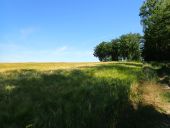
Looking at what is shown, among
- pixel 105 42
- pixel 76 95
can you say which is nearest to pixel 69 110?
pixel 76 95

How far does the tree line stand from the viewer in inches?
2047

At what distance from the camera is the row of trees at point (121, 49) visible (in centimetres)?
15125

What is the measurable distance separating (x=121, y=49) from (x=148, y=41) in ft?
259

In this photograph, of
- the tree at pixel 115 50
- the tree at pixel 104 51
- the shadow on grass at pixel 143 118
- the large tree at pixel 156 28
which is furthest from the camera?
the tree at pixel 104 51

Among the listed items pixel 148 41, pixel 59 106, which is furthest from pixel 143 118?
pixel 148 41

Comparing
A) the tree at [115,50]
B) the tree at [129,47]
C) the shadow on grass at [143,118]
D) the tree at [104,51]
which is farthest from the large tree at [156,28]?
the tree at [104,51]

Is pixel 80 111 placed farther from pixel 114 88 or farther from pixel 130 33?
pixel 130 33

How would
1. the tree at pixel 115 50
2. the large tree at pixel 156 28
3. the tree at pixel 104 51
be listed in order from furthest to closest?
1. the tree at pixel 104 51
2. the tree at pixel 115 50
3. the large tree at pixel 156 28

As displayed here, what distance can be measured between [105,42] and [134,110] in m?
161

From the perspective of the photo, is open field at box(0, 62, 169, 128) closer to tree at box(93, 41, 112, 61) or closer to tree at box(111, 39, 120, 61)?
tree at box(111, 39, 120, 61)

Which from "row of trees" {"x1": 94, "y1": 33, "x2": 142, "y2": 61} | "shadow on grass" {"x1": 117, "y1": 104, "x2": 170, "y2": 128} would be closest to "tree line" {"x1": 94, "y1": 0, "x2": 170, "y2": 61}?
"row of trees" {"x1": 94, "y1": 33, "x2": 142, "y2": 61}

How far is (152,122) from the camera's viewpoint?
434 inches

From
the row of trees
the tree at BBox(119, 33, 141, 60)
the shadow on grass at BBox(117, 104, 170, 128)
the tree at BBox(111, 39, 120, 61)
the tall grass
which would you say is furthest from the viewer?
the tree at BBox(111, 39, 120, 61)

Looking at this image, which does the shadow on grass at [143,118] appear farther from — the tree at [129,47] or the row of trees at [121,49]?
the tree at [129,47]
